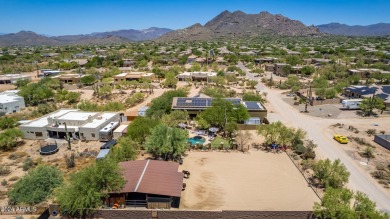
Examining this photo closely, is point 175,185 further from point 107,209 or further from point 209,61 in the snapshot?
point 209,61

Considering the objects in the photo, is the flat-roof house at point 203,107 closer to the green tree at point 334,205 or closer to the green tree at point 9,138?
the green tree at point 9,138

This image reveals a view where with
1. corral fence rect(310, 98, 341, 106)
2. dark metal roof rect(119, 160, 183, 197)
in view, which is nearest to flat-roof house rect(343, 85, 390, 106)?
corral fence rect(310, 98, 341, 106)

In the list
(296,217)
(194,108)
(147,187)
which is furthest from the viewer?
(194,108)

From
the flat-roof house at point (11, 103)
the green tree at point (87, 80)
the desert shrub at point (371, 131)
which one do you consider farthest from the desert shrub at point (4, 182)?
the green tree at point (87, 80)

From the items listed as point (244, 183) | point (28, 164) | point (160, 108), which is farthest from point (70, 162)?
point (244, 183)

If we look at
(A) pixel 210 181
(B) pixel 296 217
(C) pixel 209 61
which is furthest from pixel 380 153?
(C) pixel 209 61

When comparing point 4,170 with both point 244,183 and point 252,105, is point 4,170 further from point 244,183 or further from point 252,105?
point 252,105

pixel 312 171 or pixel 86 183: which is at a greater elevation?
pixel 86 183

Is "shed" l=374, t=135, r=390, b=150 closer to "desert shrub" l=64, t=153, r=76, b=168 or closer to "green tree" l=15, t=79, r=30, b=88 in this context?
"desert shrub" l=64, t=153, r=76, b=168
